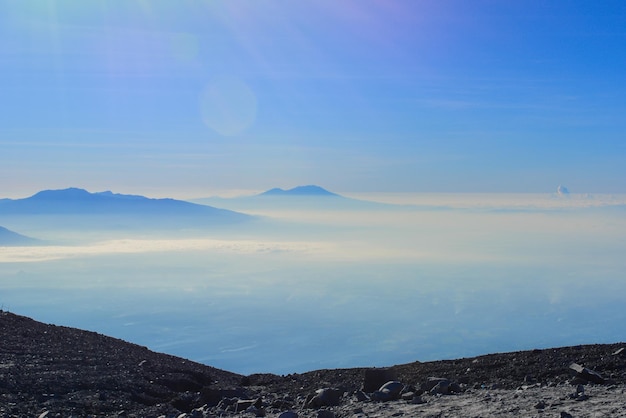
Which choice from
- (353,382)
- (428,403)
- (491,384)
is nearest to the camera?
(428,403)

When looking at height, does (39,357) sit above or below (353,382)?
above

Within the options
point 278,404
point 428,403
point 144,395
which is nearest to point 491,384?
point 428,403

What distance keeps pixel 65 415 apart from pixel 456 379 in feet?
29.6

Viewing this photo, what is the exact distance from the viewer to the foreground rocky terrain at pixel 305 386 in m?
10.9

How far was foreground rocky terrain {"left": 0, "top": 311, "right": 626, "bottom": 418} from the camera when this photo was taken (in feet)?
35.9

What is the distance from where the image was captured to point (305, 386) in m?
15.9

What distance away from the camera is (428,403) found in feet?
36.8

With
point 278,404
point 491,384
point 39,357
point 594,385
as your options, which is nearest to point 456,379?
point 491,384

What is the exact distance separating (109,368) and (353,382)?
6.80 meters

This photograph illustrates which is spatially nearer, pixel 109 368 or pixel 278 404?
pixel 278 404

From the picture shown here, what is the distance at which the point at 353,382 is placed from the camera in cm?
1588

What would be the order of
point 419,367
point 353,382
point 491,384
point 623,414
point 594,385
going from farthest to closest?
point 419,367
point 353,382
point 491,384
point 594,385
point 623,414

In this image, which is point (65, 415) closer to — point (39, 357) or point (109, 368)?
point (109, 368)

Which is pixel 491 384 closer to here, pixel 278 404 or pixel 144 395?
pixel 278 404
